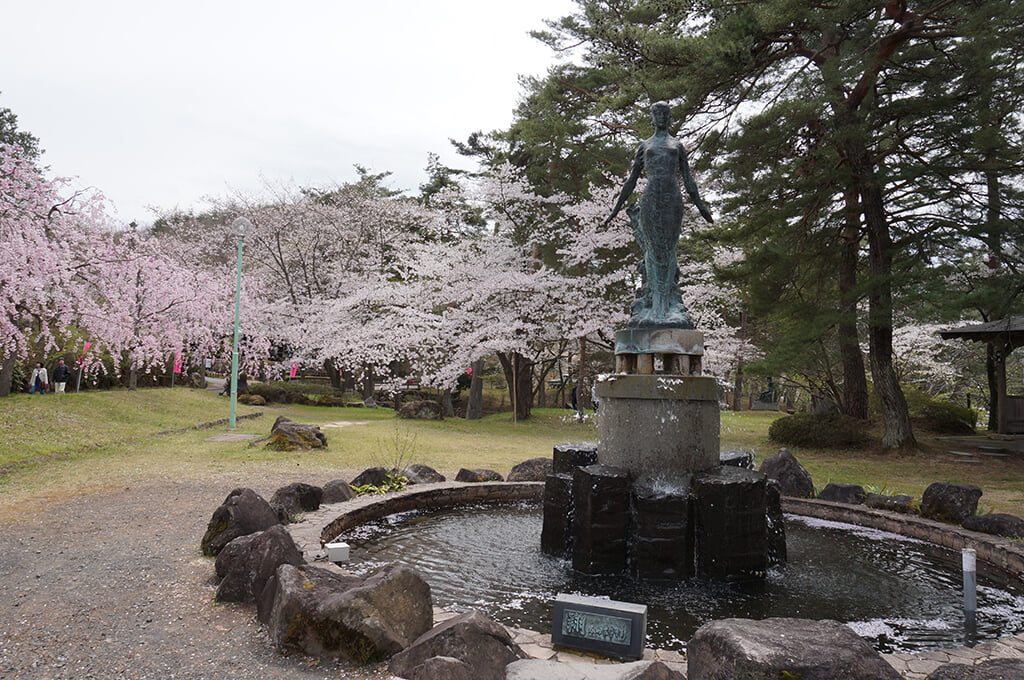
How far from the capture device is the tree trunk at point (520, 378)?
76.3ft

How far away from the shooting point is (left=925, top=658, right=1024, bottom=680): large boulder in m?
2.64

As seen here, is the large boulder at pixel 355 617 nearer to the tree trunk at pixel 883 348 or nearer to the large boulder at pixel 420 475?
the large boulder at pixel 420 475

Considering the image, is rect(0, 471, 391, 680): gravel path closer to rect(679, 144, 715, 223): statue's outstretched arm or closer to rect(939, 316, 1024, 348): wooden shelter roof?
rect(679, 144, 715, 223): statue's outstretched arm

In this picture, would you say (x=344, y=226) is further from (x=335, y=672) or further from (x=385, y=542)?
(x=335, y=672)

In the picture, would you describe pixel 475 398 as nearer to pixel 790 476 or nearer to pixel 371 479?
pixel 371 479

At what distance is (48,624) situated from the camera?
4.04 m

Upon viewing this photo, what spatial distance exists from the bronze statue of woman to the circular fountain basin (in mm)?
2629

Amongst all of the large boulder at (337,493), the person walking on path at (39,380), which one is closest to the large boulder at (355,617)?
the large boulder at (337,493)

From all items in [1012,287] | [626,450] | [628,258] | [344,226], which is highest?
[344,226]

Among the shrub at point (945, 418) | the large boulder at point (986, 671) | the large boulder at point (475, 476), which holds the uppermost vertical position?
the shrub at point (945, 418)

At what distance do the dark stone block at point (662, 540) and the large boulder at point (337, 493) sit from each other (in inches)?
147

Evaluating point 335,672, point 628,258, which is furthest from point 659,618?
point 628,258

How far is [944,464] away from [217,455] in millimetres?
15572

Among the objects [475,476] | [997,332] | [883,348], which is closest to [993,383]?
[997,332]
